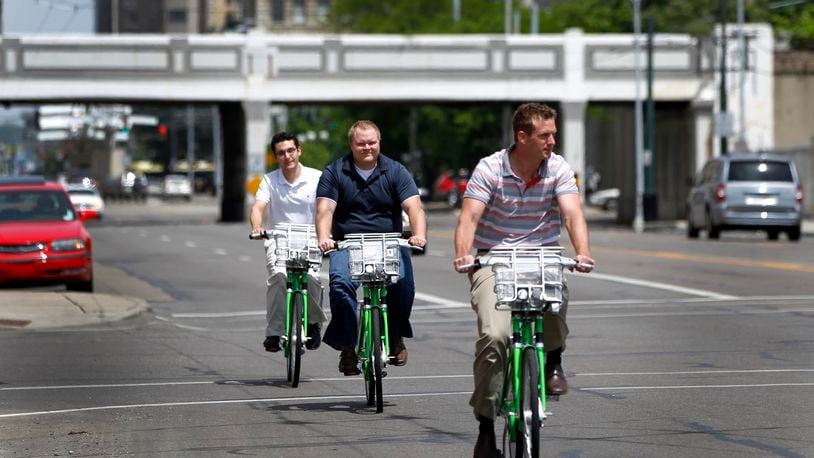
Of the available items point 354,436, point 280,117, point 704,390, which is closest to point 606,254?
point 704,390

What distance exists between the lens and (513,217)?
28.1ft

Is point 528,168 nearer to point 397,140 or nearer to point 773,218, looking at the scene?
point 773,218

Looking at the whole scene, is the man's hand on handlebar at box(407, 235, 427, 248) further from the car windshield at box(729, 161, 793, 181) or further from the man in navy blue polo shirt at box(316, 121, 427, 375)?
the car windshield at box(729, 161, 793, 181)

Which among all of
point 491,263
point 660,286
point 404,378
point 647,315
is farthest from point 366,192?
point 660,286

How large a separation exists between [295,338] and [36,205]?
1196 cm

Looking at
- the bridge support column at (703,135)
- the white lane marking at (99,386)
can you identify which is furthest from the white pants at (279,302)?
the bridge support column at (703,135)

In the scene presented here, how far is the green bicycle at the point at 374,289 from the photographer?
10719mm

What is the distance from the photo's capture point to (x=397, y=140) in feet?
311

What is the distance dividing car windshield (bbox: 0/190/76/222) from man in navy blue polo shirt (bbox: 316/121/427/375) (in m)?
12.7

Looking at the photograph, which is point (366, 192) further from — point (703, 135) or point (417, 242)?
point (703, 135)

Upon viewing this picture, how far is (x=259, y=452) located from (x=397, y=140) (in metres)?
85.7

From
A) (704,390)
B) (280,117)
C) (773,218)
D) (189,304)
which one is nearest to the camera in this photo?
(704,390)

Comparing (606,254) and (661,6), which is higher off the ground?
(661,6)

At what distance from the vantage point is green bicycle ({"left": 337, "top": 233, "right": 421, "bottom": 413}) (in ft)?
35.2
